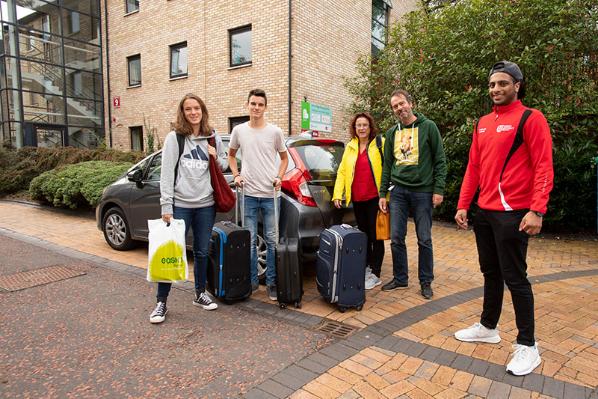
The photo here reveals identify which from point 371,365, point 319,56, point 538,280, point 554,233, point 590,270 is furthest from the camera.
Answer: point 319,56

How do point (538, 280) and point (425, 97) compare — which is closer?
point (538, 280)

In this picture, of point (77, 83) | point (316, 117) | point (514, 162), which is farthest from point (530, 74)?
point (77, 83)

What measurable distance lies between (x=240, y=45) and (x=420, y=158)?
10.5m

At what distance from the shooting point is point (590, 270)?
5332 millimetres

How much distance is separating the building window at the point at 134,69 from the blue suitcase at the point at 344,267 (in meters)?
14.5

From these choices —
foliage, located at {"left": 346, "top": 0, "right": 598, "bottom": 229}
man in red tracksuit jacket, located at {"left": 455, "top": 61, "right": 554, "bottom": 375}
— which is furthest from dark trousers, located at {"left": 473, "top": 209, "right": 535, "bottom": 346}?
foliage, located at {"left": 346, "top": 0, "right": 598, "bottom": 229}

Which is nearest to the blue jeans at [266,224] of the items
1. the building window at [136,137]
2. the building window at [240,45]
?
the building window at [240,45]

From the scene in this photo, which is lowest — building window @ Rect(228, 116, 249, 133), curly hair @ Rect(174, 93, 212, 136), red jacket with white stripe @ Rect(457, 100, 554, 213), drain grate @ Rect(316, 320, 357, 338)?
drain grate @ Rect(316, 320, 357, 338)

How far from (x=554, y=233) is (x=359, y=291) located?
5.48 m

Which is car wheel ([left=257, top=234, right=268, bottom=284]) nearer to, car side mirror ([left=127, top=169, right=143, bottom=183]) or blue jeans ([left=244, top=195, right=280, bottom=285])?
blue jeans ([left=244, top=195, right=280, bottom=285])

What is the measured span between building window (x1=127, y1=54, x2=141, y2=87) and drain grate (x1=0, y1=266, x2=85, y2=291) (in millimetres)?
12306

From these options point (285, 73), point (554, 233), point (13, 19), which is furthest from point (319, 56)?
point (13, 19)

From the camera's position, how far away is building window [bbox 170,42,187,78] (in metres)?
14.4

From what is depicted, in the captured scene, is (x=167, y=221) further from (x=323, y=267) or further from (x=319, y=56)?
(x=319, y=56)
